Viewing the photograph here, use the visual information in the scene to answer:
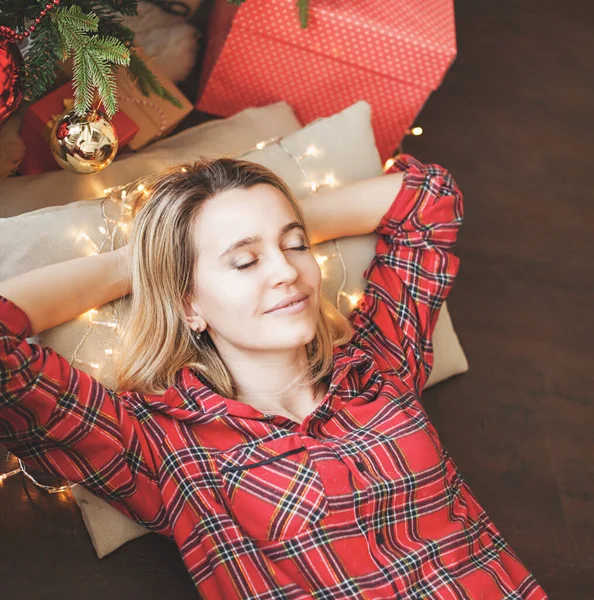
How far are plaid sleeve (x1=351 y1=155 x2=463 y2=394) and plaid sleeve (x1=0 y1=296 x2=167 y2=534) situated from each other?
554 millimetres

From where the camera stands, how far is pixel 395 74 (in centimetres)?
186

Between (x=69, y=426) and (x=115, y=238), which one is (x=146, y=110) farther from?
(x=69, y=426)

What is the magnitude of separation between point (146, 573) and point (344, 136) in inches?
42.3

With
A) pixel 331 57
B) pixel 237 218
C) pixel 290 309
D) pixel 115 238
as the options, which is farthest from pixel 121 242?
pixel 331 57

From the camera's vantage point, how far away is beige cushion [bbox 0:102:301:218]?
1.51 m

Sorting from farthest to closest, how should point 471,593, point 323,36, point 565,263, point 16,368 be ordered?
point 565,263
point 323,36
point 471,593
point 16,368

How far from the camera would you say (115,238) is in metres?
1.44

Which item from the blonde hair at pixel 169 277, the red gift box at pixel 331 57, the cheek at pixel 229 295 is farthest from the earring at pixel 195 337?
the red gift box at pixel 331 57

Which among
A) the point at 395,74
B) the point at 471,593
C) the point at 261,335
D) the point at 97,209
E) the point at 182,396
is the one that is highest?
the point at 395,74

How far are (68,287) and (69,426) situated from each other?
0.28 m

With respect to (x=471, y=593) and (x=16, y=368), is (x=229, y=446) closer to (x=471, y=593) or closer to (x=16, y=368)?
(x=16, y=368)

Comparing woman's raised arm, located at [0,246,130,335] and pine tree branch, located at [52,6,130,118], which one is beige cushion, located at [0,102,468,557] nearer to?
woman's raised arm, located at [0,246,130,335]

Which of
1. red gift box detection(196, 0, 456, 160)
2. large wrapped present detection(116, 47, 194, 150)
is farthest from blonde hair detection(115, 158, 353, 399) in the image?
red gift box detection(196, 0, 456, 160)

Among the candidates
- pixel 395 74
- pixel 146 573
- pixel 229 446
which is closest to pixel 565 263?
pixel 395 74
